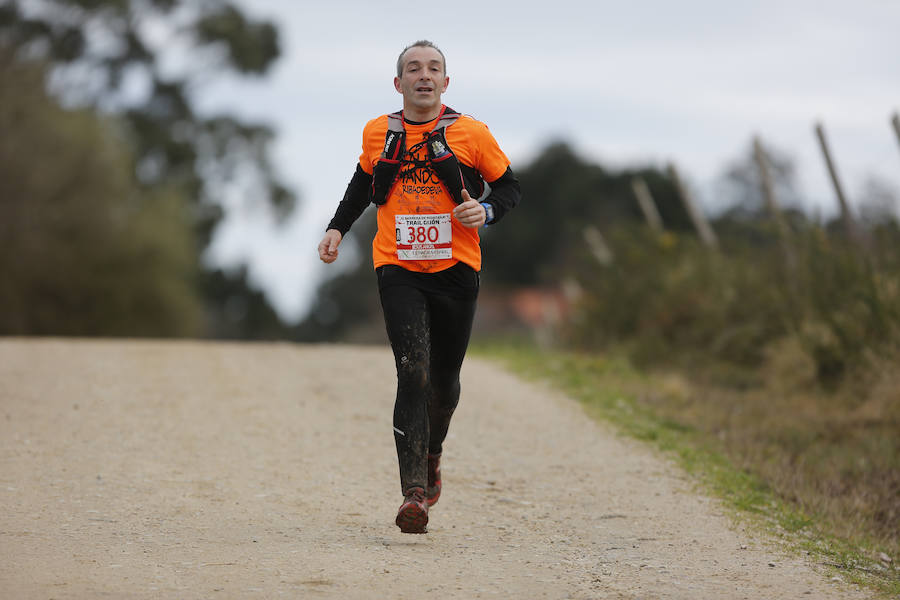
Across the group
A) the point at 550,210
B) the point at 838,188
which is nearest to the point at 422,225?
the point at 838,188

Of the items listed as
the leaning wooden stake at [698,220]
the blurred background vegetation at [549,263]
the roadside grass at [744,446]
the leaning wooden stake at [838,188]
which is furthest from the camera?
the leaning wooden stake at [698,220]

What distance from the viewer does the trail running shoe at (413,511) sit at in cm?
554

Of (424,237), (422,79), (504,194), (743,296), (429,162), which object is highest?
(422,79)

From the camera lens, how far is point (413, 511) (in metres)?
5.54

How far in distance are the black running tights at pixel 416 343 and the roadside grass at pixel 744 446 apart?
2.07 meters

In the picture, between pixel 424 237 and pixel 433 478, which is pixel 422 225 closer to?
pixel 424 237

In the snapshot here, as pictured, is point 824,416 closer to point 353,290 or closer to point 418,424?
point 418,424

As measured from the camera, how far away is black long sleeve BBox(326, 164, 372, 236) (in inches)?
238

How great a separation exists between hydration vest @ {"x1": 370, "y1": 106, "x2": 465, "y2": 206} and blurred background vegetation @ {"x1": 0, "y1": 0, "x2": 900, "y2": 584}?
312 cm

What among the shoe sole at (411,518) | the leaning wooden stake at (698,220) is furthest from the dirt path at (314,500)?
the leaning wooden stake at (698,220)

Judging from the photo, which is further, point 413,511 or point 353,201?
point 353,201

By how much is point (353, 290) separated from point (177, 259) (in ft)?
97.4

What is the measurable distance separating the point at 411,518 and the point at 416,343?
85 centimetres

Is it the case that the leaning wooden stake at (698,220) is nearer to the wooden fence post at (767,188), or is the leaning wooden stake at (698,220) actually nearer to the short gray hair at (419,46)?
the wooden fence post at (767,188)
